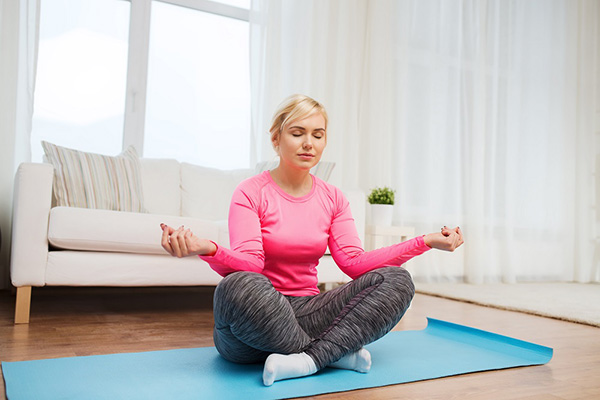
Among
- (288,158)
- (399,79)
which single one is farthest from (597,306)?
(288,158)

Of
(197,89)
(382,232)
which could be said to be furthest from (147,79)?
(382,232)

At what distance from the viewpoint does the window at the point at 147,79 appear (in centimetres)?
335

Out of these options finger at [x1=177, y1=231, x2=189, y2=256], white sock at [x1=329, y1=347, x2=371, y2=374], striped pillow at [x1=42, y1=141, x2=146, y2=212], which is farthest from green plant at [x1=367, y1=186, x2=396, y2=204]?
finger at [x1=177, y1=231, x2=189, y2=256]

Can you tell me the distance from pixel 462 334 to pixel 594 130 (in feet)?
12.8

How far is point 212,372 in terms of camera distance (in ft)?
4.43

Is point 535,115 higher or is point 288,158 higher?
point 535,115

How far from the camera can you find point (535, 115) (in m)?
4.79

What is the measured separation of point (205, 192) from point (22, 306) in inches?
55.3

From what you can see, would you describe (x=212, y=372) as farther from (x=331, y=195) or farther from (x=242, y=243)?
(x=331, y=195)

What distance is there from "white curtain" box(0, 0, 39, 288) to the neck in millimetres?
2113

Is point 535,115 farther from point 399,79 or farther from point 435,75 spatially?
point 399,79

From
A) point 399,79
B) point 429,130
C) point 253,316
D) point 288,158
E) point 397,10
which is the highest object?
point 397,10

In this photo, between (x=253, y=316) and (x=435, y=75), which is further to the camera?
(x=435, y=75)

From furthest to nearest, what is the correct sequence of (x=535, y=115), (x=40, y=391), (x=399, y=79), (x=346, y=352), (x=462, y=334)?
1. (x=535, y=115)
2. (x=399, y=79)
3. (x=462, y=334)
4. (x=346, y=352)
5. (x=40, y=391)
